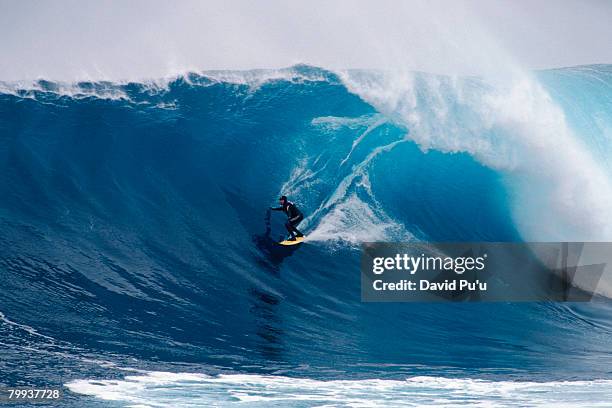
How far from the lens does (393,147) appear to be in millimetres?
11445

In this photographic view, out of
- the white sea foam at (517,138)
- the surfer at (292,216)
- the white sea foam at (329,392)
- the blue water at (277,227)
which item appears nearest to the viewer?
the white sea foam at (329,392)

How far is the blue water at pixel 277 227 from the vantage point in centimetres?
647

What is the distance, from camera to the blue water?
647cm

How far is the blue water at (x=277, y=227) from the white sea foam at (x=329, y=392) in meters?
0.03

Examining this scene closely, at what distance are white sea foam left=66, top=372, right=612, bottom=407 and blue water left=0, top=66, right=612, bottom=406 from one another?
26 millimetres

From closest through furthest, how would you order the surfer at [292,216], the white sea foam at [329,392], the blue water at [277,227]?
the white sea foam at [329,392], the blue water at [277,227], the surfer at [292,216]

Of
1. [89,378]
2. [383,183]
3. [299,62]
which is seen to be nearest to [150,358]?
[89,378]

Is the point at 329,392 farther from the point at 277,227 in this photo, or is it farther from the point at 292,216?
the point at 277,227

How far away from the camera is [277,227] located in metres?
9.66

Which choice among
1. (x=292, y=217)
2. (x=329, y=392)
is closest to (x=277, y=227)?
(x=292, y=217)

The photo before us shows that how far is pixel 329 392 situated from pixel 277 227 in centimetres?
384

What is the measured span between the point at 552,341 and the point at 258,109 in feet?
20.1

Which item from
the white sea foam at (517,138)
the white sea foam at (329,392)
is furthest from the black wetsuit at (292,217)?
A: the white sea foam at (517,138)

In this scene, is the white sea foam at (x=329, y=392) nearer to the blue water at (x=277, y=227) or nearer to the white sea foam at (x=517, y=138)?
the blue water at (x=277, y=227)
